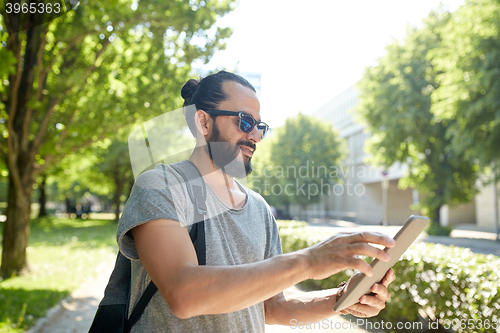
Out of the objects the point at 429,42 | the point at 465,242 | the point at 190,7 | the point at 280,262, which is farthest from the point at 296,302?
the point at 429,42

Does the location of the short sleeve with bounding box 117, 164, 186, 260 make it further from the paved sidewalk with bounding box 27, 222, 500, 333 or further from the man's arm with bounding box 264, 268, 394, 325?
the paved sidewalk with bounding box 27, 222, 500, 333

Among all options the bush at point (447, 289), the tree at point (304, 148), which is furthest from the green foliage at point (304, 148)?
the bush at point (447, 289)

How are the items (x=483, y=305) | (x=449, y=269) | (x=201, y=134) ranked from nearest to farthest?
1. (x=201, y=134)
2. (x=483, y=305)
3. (x=449, y=269)

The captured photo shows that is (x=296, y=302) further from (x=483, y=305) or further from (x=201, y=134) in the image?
(x=483, y=305)

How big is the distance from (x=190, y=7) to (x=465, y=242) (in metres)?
16.8

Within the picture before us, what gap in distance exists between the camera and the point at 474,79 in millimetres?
12102

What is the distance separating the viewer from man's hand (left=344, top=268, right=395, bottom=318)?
4.38 ft

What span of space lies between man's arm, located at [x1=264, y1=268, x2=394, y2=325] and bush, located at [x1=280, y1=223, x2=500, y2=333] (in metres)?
3.35

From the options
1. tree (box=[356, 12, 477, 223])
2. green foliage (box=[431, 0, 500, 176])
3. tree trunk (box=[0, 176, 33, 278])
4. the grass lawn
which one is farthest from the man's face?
tree (box=[356, 12, 477, 223])

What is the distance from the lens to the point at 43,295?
6.57 meters

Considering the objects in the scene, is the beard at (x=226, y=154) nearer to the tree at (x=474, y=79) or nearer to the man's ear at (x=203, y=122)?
the man's ear at (x=203, y=122)

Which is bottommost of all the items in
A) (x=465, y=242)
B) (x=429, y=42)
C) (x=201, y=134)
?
(x=465, y=242)

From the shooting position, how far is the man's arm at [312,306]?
4.66 ft

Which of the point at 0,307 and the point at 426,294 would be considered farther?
the point at 0,307
